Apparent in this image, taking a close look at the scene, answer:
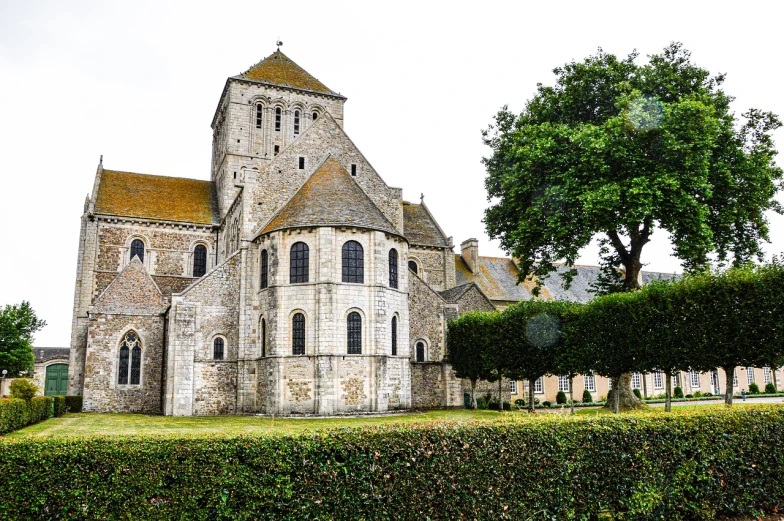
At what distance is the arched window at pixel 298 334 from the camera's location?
28359 millimetres

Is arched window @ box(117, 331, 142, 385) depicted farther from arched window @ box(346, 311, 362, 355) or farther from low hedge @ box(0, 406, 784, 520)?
low hedge @ box(0, 406, 784, 520)

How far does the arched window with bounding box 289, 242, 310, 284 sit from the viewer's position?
95.2ft

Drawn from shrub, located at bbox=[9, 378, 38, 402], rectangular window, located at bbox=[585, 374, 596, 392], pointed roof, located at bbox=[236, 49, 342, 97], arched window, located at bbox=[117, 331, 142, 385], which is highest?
pointed roof, located at bbox=[236, 49, 342, 97]

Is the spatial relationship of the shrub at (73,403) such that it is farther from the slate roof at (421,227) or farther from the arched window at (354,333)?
the slate roof at (421,227)

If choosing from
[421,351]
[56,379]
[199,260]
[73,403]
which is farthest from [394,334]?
[56,379]

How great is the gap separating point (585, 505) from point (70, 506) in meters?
8.35

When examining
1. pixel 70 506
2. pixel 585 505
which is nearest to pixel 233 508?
pixel 70 506

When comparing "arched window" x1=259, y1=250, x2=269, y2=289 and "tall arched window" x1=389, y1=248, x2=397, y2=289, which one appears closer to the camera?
"arched window" x1=259, y1=250, x2=269, y2=289

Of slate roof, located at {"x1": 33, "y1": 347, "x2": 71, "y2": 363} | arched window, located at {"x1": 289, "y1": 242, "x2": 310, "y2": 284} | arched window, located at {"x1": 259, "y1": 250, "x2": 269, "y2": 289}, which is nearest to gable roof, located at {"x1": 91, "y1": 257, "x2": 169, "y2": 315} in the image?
arched window, located at {"x1": 259, "y1": 250, "x2": 269, "y2": 289}

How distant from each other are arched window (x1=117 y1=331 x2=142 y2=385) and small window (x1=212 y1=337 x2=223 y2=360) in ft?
18.6

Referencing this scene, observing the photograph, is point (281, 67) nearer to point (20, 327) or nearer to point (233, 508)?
point (20, 327)

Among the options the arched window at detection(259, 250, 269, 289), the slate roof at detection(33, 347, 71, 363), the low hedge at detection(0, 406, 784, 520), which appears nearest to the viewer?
the low hedge at detection(0, 406, 784, 520)

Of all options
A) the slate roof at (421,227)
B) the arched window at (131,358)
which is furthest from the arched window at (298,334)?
the slate roof at (421,227)

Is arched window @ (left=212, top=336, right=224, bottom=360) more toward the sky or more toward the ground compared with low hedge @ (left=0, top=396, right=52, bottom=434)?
more toward the sky
